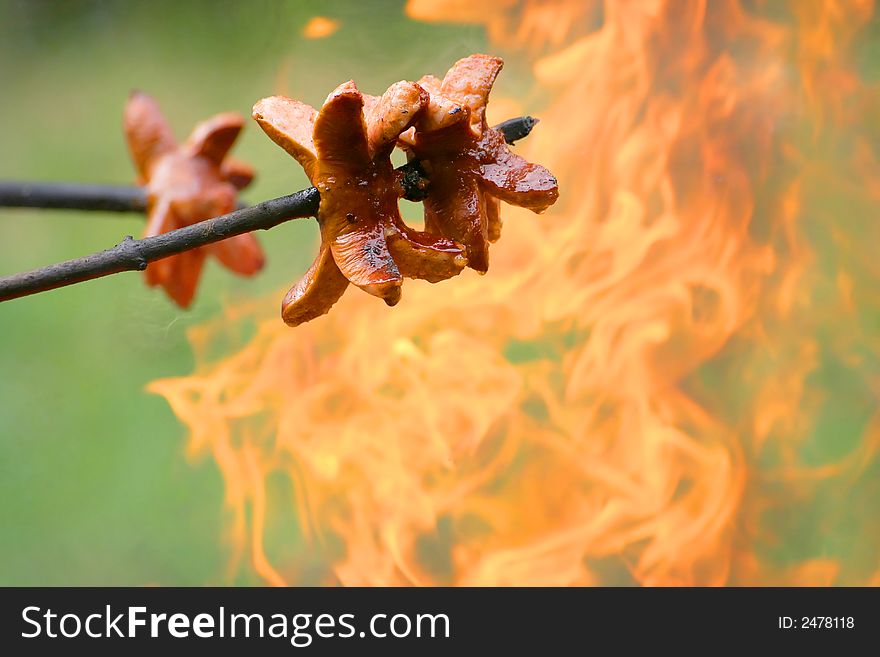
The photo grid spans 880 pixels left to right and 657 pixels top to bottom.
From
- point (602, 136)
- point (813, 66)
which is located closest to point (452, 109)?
point (602, 136)

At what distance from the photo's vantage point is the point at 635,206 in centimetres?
172

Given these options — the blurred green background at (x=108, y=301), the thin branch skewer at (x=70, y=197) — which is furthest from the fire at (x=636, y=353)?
the thin branch skewer at (x=70, y=197)

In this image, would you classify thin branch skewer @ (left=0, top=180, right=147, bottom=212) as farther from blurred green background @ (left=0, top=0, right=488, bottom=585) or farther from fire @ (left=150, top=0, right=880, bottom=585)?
fire @ (left=150, top=0, right=880, bottom=585)

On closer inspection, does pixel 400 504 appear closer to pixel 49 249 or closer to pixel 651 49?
pixel 651 49

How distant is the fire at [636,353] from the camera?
66.6 inches

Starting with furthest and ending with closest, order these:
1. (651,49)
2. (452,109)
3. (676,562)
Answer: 1. (676,562)
2. (651,49)
3. (452,109)

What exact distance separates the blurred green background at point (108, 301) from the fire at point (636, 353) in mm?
255

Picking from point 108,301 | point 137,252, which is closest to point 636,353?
point 137,252

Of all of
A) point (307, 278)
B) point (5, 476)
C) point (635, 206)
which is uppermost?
point (635, 206)

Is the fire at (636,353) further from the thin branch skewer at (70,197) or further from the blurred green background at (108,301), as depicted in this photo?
the thin branch skewer at (70,197)

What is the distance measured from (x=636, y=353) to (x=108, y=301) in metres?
1.40

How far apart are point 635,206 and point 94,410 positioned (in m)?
1.50

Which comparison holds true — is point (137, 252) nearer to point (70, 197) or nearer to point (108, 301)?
point (70, 197)

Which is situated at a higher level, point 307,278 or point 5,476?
point 5,476
